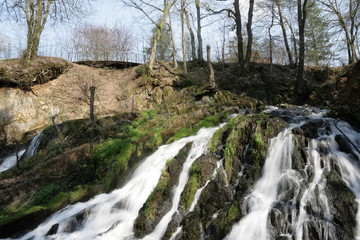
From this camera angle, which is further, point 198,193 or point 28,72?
point 28,72

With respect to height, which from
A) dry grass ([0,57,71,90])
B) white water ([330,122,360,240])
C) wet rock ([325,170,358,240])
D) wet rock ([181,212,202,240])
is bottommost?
wet rock ([181,212,202,240])

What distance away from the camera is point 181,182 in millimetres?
6449

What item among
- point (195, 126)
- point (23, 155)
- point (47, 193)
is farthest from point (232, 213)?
point (23, 155)

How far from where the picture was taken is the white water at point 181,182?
5414 mm

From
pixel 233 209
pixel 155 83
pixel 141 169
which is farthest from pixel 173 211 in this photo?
pixel 155 83

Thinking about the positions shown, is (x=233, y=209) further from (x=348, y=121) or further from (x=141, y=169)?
(x=348, y=121)

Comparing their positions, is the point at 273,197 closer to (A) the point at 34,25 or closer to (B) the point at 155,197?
(B) the point at 155,197

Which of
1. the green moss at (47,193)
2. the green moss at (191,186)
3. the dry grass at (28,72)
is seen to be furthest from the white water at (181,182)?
the dry grass at (28,72)

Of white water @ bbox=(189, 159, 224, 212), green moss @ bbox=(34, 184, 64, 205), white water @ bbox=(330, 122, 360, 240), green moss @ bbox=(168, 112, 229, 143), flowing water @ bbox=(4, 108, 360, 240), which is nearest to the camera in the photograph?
flowing water @ bbox=(4, 108, 360, 240)

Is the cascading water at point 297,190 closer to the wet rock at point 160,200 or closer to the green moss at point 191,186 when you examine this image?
the green moss at point 191,186

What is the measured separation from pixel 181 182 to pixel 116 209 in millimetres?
1753

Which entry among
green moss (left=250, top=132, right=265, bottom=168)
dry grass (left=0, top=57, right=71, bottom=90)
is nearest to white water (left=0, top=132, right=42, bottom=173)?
dry grass (left=0, top=57, right=71, bottom=90)

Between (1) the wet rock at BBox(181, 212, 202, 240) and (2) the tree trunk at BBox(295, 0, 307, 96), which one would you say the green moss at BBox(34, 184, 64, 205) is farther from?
(2) the tree trunk at BBox(295, 0, 307, 96)

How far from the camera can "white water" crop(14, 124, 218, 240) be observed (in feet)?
18.9
